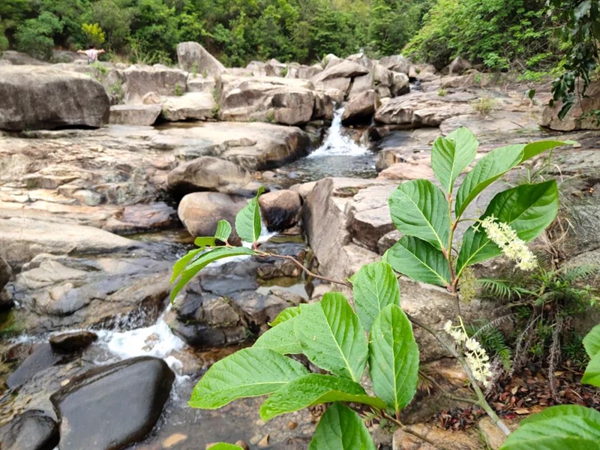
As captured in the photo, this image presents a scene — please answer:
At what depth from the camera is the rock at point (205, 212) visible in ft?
18.4

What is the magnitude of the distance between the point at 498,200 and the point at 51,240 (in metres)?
5.84

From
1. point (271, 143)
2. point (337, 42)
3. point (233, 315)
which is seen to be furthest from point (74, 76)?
point (337, 42)

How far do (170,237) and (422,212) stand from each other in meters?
5.63

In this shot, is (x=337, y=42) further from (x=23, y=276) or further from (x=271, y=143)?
(x=23, y=276)

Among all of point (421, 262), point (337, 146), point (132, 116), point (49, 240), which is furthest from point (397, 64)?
point (421, 262)

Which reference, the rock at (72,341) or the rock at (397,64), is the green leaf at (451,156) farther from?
the rock at (397,64)

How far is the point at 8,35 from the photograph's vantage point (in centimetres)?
2016

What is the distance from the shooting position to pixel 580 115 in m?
4.84

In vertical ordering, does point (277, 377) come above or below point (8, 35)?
below

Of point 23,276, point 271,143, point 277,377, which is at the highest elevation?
point 277,377

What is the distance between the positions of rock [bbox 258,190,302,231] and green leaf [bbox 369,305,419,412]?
5435 mm

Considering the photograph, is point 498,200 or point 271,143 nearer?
point 498,200

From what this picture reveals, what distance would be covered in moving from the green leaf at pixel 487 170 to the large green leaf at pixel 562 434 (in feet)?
0.93

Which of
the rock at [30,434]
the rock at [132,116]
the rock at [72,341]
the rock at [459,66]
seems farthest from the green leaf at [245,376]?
the rock at [459,66]
